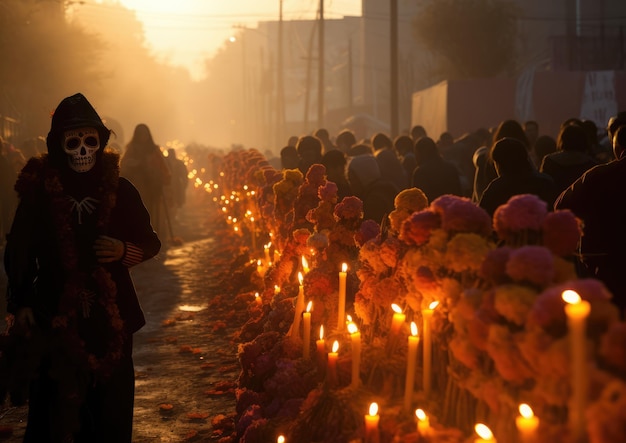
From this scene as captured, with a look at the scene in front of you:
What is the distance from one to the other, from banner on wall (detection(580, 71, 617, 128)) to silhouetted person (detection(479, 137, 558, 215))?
29.4 m

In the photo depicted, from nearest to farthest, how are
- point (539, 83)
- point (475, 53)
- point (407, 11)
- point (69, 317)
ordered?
point (69, 317), point (539, 83), point (475, 53), point (407, 11)

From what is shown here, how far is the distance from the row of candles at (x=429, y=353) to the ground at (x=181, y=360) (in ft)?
3.54

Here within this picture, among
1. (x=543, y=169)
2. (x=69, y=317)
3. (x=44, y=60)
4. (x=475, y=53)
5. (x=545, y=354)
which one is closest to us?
(x=545, y=354)

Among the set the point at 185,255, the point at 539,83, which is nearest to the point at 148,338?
the point at 185,255

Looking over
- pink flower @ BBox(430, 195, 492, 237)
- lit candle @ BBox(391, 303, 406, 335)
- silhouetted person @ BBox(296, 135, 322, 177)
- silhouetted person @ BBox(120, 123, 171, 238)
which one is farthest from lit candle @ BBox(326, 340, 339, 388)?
silhouetted person @ BBox(120, 123, 171, 238)

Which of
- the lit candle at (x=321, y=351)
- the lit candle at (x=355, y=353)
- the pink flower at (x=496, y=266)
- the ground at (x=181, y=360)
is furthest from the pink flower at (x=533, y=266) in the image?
the ground at (x=181, y=360)

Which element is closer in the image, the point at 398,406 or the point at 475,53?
the point at 398,406

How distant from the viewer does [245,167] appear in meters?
19.3

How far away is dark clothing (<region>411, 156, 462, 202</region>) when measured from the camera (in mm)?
11492

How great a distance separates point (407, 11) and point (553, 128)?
3577 centimetres

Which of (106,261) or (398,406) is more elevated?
(106,261)

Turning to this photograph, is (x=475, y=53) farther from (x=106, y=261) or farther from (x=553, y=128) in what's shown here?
(x=106, y=261)

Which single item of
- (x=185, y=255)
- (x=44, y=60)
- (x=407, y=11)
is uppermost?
(x=407, y=11)

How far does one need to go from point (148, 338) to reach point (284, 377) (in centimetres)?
448
